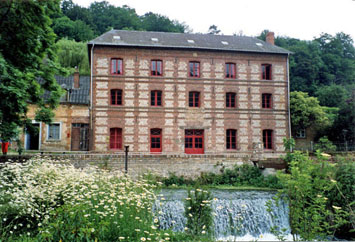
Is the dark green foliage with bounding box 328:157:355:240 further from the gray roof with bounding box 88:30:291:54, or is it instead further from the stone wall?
the gray roof with bounding box 88:30:291:54

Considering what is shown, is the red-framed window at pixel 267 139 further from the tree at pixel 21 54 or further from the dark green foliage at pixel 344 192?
the tree at pixel 21 54

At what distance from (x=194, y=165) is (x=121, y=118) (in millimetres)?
6500

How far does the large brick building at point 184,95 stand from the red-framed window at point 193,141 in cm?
7

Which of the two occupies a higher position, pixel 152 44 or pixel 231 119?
pixel 152 44

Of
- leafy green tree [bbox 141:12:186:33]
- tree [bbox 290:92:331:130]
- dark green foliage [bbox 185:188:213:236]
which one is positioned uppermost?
leafy green tree [bbox 141:12:186:33]

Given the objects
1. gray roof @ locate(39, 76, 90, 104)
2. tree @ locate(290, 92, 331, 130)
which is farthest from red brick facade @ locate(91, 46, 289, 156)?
gray roof @ locate(39, 76, 90, 104)

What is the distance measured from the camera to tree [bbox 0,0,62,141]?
6.96 m

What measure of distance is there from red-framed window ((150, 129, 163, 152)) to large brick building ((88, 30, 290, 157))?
0.07 m

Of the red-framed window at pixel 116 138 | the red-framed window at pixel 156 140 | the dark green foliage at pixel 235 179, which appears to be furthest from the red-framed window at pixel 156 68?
the dark green foliage at pixel 235 179

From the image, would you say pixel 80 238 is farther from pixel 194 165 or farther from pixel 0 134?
pixel 194 165

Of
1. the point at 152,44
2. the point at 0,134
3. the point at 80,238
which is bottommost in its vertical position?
the point at 80,238

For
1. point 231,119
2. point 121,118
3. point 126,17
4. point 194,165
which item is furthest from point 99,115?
point 231,119

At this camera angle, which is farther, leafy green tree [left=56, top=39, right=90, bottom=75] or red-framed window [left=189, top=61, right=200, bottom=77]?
leafy green tree [left=56, top=39, right=90, bottom=75]

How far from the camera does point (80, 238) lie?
3787 mm
